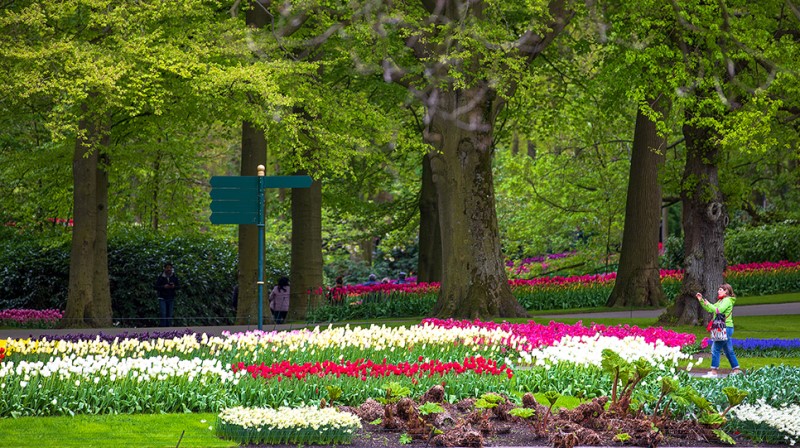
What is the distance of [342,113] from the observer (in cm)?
2252

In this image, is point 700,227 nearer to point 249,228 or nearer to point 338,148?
point 338,148

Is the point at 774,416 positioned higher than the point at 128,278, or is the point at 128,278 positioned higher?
the point at 128,278

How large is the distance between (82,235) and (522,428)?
49.6 ft

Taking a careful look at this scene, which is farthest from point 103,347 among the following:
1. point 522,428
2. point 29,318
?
point 29,318

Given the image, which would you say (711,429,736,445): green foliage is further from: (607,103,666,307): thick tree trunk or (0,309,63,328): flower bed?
(0,309,63,328): flower bed

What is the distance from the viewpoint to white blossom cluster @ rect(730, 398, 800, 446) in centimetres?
1062

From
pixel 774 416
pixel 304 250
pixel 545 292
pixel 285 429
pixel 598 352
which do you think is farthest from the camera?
pixel 545 292

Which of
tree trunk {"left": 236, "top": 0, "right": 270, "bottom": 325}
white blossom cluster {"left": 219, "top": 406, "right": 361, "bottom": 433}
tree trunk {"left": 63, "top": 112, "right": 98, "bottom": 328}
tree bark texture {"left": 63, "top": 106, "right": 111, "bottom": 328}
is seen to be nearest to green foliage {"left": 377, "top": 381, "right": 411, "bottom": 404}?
white blossom cluster {"left": 219, "top": 406, "right": 361, "bottom": 433}

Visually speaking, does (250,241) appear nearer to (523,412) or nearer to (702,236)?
(702,236)

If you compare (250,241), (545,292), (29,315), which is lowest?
(29,315)

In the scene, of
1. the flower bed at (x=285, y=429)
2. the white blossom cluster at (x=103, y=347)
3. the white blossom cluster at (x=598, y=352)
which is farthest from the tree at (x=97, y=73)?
the flower bed at (x=285, y=429)

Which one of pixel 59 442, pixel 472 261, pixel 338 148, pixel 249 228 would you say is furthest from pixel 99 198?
pixel 59 442

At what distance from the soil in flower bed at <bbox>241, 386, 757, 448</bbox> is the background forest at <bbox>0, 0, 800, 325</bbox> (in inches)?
376

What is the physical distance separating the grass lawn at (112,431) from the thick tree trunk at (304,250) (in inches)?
632
